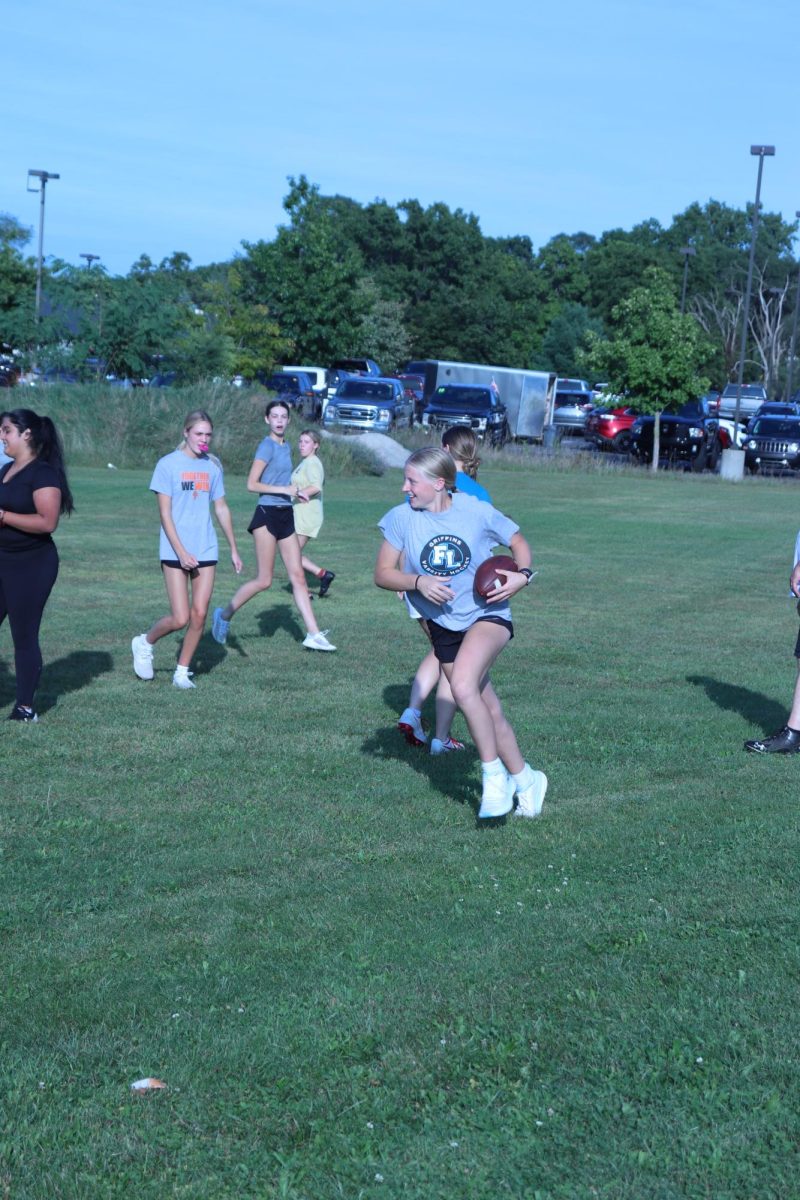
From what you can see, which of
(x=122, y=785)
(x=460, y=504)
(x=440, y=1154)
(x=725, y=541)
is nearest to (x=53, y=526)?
(x=122, y=785)

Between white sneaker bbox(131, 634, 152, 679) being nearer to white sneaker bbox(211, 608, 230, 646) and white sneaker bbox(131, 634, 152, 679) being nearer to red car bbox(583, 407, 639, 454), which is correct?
white sneaker bbox(211, 608, 230, 646)

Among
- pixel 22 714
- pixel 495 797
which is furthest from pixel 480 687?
pixel 22 714

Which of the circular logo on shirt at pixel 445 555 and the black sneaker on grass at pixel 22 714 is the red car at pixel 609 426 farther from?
the circular logo on shirt at pixel 445 555

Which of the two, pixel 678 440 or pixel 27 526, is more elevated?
pixel 678 440

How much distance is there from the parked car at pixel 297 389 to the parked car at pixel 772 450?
12304mm

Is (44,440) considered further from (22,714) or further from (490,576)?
(490,576)

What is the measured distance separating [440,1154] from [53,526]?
5511mm

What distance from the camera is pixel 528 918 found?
5.34 metres

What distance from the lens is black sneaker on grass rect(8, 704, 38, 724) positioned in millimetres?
8703

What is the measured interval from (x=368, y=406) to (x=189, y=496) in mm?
29981

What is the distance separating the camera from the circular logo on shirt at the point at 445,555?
6.39 meters

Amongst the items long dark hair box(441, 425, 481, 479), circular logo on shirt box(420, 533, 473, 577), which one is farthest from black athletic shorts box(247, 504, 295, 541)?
circular logo on shirt box(420, 533, 473, 577)

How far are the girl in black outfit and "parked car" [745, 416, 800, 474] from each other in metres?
33.4

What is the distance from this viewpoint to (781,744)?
8188mm
